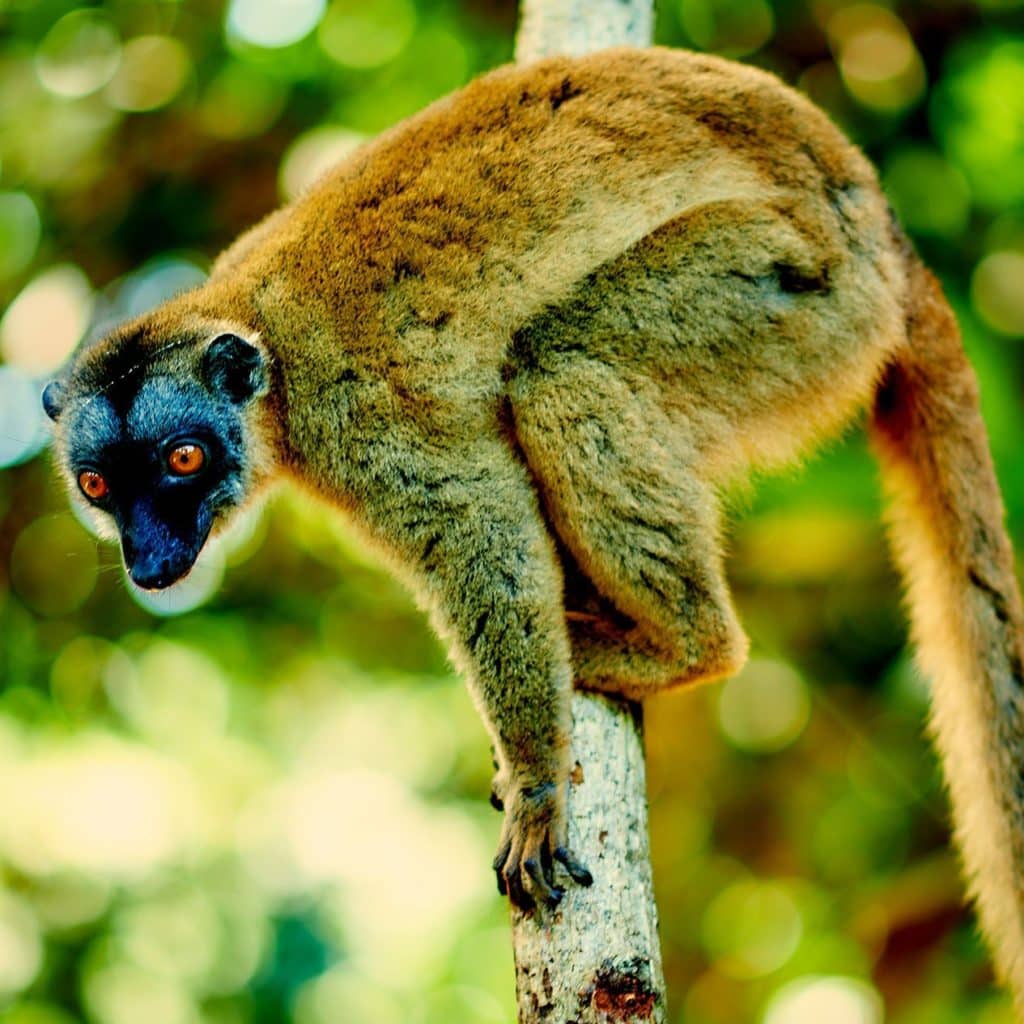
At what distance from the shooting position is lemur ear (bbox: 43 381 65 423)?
5699 millimetres

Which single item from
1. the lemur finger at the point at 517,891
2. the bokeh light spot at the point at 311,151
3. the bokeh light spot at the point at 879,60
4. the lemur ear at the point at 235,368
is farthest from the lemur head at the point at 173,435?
the bokeh light spot at the point at 879,60

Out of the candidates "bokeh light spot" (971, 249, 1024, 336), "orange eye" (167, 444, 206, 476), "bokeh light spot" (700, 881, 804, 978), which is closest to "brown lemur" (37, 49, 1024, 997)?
"orange eye" (167, 444, 206, 476)

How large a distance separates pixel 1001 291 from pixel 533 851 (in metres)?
5.96

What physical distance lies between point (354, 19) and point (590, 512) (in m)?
6.63

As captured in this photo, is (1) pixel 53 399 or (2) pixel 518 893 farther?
(1) pixel 53 399

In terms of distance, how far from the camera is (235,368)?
17.0 feet

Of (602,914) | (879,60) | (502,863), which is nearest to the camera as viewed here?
(602,914)

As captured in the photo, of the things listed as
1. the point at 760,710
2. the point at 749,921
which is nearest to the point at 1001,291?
the point at 760,710

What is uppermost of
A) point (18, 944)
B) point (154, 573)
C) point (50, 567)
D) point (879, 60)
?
point (154, 573)

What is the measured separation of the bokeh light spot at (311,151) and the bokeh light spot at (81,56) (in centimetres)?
150

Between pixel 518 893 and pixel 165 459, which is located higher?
pixel 165 459

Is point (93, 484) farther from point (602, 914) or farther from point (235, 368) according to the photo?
point (602, 914)

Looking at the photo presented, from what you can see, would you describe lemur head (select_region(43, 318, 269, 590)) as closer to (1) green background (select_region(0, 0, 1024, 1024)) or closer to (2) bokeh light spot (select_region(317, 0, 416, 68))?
(1) green background (select_region(0, 0, 1024, 1024))

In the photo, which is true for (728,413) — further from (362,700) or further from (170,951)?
(170,951)
